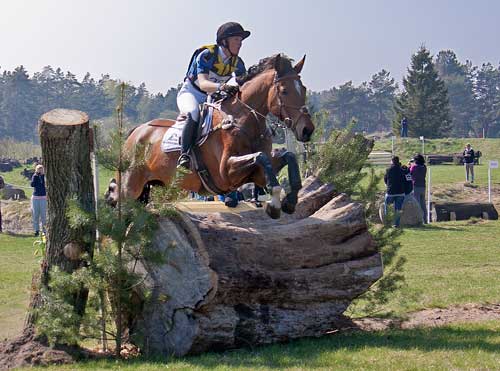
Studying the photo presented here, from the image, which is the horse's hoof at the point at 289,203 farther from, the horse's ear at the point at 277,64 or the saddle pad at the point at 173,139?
the saddle pad at the point at 173,139

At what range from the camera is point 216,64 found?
30.3 ft

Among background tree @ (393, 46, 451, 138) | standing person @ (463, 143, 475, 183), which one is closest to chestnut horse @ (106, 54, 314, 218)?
standing person @ (463, 143, 475, 183)

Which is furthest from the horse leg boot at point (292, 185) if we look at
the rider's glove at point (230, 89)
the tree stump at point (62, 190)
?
the tree stump at point (62, 190)

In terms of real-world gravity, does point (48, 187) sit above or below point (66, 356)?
above

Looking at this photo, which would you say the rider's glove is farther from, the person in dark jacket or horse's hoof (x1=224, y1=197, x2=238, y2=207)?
the person in dark jacket

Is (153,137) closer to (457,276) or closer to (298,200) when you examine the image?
(298,200)

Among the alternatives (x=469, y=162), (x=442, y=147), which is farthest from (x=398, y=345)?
(x=442, y=147)

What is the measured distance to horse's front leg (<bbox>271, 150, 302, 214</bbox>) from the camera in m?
7.69

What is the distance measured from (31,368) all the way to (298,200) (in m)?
3.34

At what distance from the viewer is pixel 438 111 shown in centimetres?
6656

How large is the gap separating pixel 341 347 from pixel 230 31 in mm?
4175

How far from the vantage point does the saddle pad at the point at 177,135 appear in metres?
8.95

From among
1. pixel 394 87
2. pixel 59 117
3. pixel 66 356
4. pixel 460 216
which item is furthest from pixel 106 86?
pixel 394 87

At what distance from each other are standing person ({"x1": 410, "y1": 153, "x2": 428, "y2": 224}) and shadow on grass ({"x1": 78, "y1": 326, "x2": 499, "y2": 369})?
14039 millimetres
